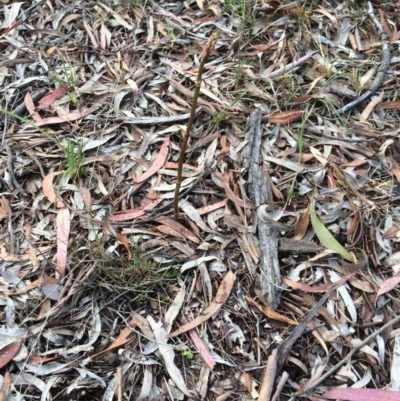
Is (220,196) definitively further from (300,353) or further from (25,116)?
(25,116)

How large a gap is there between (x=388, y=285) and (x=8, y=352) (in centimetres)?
116

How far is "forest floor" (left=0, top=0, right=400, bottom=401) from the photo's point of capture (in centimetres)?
151

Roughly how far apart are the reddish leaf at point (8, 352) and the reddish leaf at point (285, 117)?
1185 mm

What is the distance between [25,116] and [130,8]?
0.74 meters

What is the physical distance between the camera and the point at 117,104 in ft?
6.73

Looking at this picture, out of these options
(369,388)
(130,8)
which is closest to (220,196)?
(369,388)

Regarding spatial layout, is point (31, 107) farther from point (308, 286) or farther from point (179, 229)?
point (308, 286)

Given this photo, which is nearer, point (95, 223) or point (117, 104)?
point (95, 223)

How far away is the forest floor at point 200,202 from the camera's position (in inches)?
59.5

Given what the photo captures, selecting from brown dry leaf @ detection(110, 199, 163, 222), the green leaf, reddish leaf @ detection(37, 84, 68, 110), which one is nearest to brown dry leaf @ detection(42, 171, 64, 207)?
brown dry leaf @ detection(110, 199, 163, 222)

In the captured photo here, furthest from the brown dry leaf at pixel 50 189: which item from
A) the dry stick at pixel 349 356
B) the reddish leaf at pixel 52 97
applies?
the dry stick at pixel 349 356

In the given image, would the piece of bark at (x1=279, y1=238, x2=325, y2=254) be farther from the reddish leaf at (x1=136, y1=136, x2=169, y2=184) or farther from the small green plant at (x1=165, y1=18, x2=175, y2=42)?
the small green plant at (x1=165, y1=18, x2=175, y2=42)

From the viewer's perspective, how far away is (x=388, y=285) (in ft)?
5.34

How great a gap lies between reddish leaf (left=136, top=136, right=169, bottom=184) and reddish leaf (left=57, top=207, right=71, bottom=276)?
0.91 feet
